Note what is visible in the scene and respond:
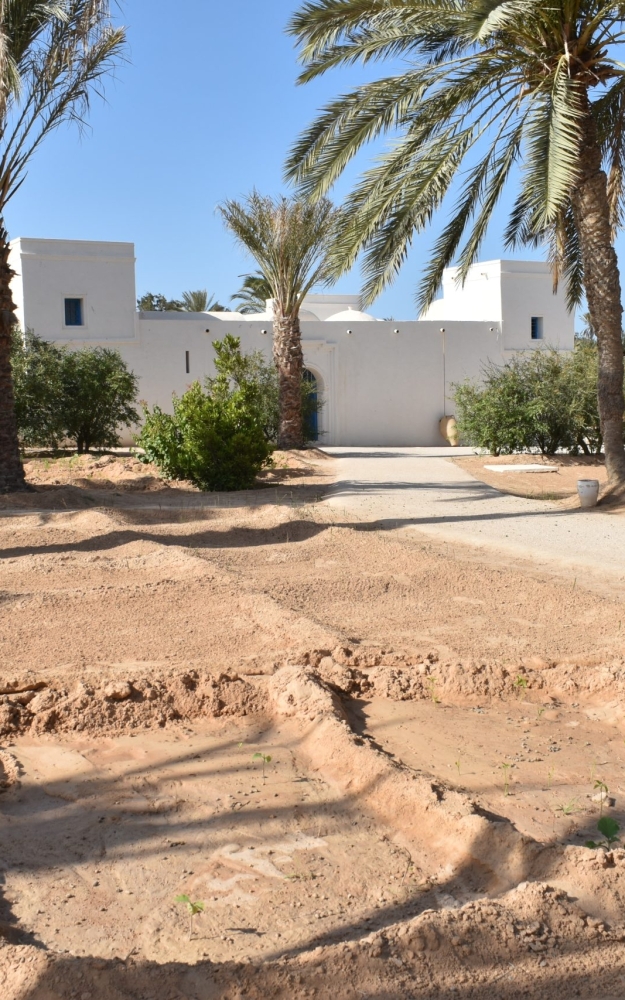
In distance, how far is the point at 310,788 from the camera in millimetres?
3461

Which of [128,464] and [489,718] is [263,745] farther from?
[128,464]

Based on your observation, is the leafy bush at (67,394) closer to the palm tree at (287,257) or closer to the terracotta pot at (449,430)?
the palm tree at (287,257)

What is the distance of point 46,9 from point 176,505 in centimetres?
627

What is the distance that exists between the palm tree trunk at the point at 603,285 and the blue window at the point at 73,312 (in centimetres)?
1719

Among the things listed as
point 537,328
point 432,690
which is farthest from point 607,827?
point 537,328

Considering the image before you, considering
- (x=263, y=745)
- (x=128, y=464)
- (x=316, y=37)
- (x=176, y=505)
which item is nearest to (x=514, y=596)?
(x=263, y=745)

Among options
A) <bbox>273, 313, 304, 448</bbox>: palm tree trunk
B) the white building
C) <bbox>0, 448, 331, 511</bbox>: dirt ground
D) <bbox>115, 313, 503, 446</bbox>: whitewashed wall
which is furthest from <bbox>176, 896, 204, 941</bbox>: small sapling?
<bbox>115, 313, 503, 446</bbox>: whitewashed wall

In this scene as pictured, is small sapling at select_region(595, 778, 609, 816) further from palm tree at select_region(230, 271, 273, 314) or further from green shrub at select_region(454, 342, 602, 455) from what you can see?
palm tree at select_region(230, 271, 273, 314)

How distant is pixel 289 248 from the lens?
19.5 m

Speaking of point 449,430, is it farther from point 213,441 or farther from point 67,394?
point 213,441

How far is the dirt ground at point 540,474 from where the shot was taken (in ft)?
46.9

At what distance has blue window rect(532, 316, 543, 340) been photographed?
99.8ft

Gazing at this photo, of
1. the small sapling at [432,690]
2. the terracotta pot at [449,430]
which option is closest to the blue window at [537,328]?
the terracotta pot at [449,430]

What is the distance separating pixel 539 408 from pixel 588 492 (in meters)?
7.42
